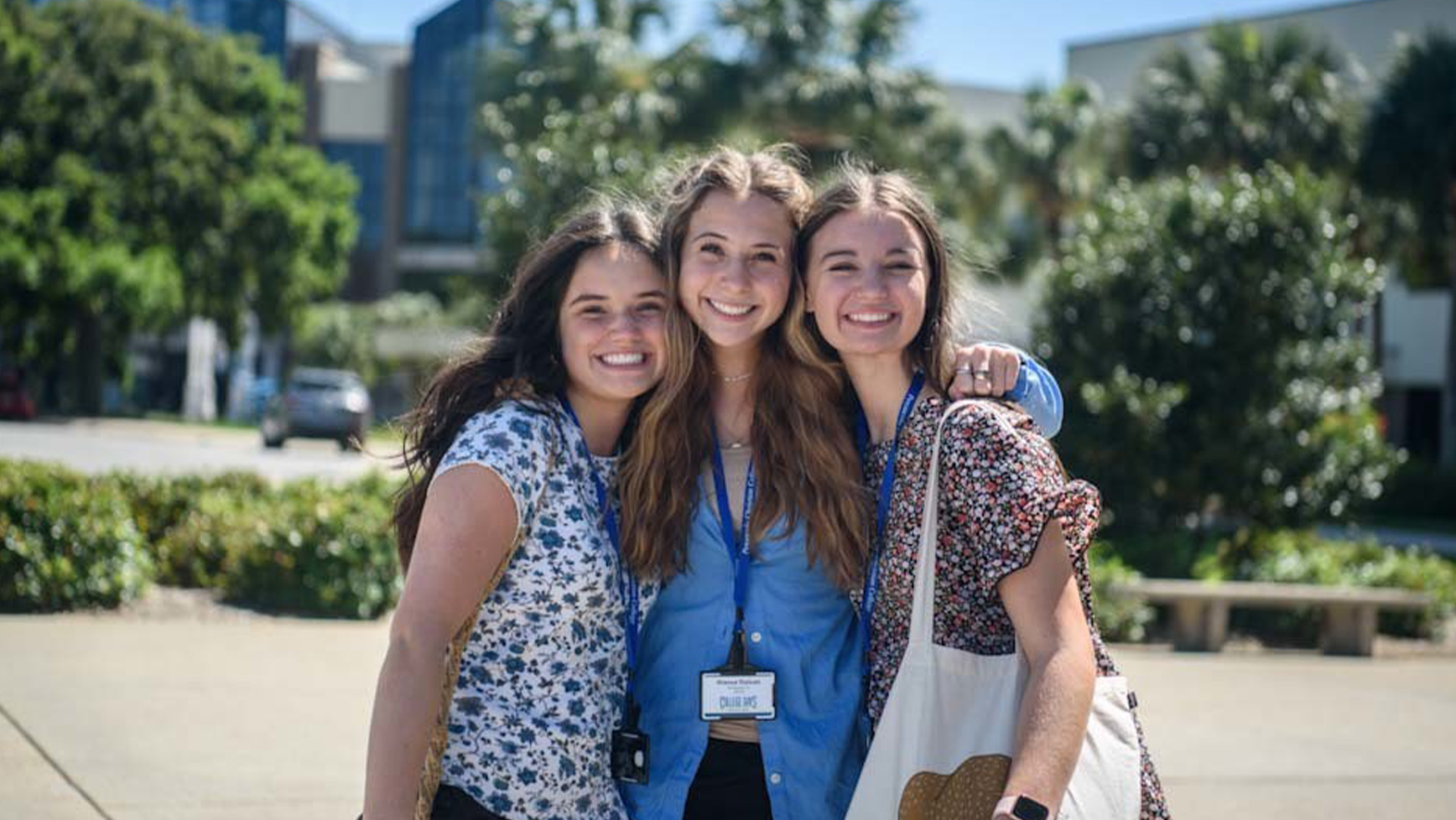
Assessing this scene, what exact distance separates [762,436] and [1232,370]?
34.5 feet

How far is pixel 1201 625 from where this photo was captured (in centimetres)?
1076

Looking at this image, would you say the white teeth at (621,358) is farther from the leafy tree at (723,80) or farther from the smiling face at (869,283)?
the leafy tree at (723,80)

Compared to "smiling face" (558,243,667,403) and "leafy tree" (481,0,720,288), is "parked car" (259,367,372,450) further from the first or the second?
"smiling face" (558,243,667,403)

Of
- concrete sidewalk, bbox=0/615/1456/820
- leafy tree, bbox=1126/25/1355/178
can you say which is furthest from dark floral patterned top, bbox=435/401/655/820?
leafy tree, bbox=1126/25/1355/178

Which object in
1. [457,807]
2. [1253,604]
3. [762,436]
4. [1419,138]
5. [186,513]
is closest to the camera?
[457,807]

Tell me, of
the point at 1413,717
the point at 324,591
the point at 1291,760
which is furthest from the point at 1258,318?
the point at 324,591

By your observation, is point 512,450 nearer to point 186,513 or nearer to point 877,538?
point 877,538

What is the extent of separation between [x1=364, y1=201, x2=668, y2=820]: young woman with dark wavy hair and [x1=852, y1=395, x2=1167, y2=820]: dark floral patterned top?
0.48 m

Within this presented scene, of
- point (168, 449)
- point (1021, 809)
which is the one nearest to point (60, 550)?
point (1021, 809)

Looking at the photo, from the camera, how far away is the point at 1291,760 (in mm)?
6934

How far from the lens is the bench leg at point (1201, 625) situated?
10.7m

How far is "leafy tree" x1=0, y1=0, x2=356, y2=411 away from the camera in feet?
127

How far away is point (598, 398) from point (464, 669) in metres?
0.60

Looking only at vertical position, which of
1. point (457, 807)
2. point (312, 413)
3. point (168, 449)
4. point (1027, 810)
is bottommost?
point (168, 449)
